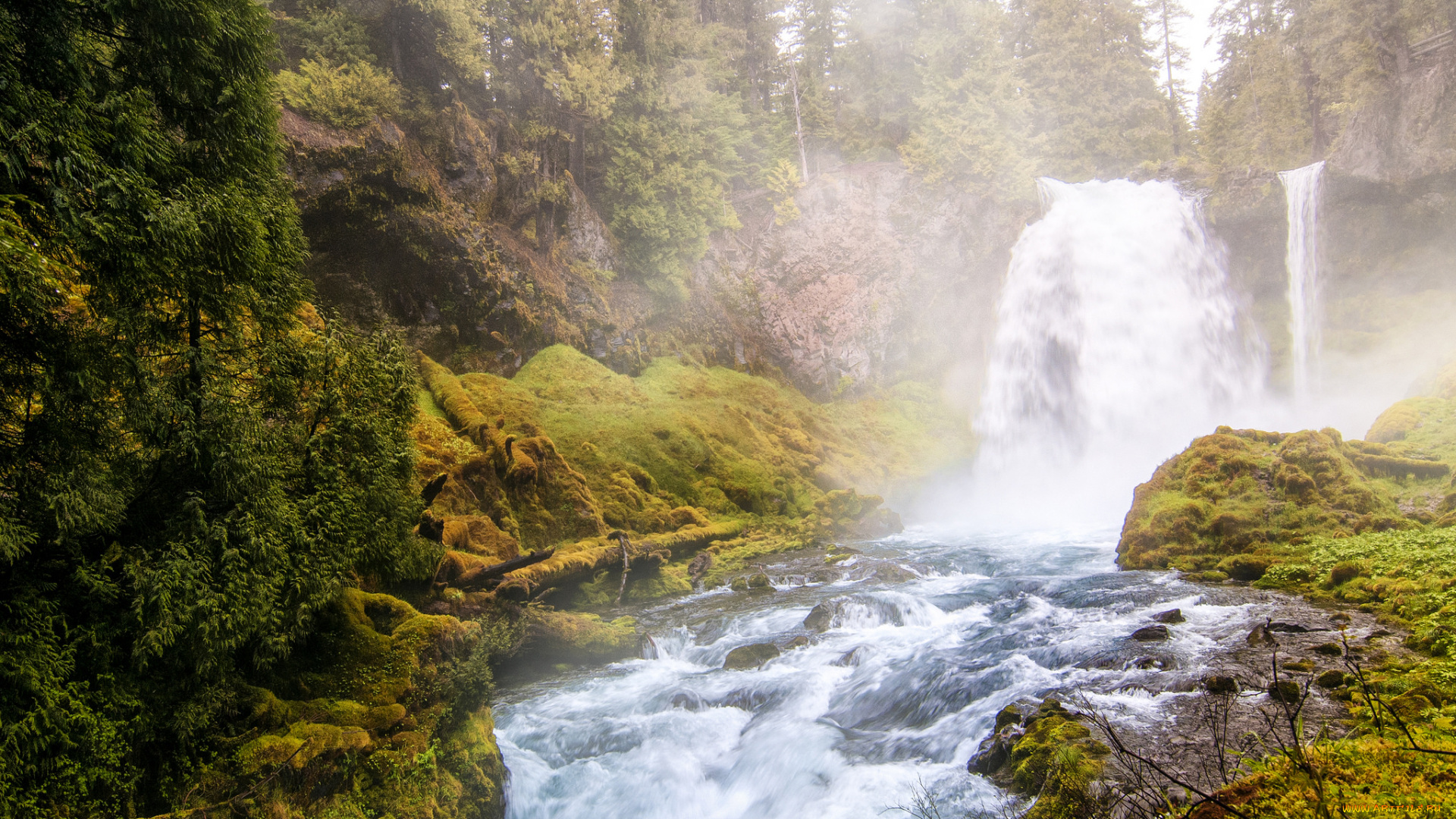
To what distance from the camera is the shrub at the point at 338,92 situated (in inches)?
583

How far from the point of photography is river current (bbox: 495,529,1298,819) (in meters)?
6.52

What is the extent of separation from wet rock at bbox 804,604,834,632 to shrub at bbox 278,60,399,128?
1516 centimetres

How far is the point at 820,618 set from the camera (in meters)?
10.8

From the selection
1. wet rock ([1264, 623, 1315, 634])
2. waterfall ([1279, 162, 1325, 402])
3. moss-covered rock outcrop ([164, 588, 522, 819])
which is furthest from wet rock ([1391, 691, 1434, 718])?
waterfall ([1279, 162, 1325, 402])

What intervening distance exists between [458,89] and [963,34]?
26.3 m

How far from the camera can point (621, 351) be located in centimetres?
2133

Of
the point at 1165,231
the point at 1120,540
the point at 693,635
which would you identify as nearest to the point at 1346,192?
the point at 1165,231

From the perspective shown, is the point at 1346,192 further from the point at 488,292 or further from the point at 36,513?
the point at 36,513

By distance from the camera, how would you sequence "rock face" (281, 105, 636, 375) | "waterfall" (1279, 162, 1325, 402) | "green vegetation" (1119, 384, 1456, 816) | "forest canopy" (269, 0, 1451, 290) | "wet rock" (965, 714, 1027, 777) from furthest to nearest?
1. "waterfall" (1279, 162, 1325, 402)
2. "forest canopy" (269, 0, 1451, 290)
3. "rock face" (281, 105, 636, 375)
4. "wet rock" (965, 714, 1027, 777)
5. "green vegetation" (1119, 384, 1456, 816)

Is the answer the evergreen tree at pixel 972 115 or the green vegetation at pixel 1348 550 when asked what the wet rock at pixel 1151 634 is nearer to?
the green vegetation at pixel 1348 550

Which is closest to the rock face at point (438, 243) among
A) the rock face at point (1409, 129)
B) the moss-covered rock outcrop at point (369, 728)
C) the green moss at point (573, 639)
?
the green moss at point (573, 639)

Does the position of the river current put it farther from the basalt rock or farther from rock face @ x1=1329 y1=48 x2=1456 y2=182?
rock face @ x1=1329 y1=48 x2=1456 y2=182

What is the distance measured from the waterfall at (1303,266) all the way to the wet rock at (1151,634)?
20838 millimetres

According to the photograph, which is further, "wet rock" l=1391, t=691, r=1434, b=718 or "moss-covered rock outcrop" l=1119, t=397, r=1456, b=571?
"moss-covered rock outcrop" l=1119, t=397, r=1456, b=571
